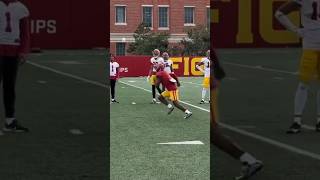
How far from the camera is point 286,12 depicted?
5.98 metres

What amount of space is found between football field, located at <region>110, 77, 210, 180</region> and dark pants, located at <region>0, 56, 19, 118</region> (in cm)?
139

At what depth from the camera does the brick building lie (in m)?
63.3

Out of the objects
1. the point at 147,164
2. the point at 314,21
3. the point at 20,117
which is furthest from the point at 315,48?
the point at 20,117

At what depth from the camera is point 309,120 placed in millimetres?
7996

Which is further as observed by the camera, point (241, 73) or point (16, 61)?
point (241, 73)

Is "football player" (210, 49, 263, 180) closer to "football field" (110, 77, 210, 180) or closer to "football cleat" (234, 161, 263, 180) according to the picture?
"football cleat" (234, 161, 263, 180)

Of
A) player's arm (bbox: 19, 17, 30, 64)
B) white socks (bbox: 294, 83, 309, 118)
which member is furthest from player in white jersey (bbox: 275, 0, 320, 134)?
player's arm (bbox: 19, 17, 30, 64)

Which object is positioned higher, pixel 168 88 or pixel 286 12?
pixel 286 12

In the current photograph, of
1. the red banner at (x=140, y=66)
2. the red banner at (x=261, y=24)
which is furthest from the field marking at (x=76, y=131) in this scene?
the red banner at (x=140, y=66)

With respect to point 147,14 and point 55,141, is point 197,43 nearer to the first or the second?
point 147,14

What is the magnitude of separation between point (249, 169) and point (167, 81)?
813 centimetres

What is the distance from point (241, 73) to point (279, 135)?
18661mm

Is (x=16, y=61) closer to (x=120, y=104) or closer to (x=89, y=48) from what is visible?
(x=120, y=104)

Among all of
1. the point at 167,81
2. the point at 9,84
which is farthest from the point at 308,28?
the point at 167,81
